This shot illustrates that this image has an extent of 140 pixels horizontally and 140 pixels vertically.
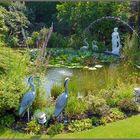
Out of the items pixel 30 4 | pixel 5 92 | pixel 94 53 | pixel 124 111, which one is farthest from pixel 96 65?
pixel 30 4

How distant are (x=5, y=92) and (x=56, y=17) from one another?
1071cm

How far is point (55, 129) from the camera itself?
7.25 meters

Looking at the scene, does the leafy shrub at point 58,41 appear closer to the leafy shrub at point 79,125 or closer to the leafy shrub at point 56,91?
the leafy shrub at point 56,91

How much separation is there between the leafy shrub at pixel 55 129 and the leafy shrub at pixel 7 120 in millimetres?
717

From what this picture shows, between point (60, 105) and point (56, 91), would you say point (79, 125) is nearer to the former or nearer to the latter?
point (60, 105)

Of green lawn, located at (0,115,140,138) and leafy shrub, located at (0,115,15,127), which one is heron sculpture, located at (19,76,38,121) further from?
green lawn, located at (0,115,140,138)

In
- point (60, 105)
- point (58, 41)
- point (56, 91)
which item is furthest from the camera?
point (58, 41)

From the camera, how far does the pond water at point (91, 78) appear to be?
9.79 m

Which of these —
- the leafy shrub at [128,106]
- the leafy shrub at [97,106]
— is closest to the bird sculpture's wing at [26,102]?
the leafy shrub at [97,106]

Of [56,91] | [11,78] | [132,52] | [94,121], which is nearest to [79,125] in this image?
[94,121]

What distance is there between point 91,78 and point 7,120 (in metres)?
4.23

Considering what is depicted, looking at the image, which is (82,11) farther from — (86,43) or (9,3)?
(9,3)

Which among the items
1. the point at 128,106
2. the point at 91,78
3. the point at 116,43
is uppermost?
the point at 116,43

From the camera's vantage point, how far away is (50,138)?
7.05 m
